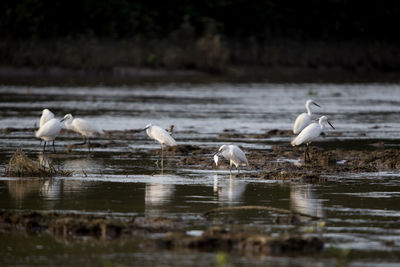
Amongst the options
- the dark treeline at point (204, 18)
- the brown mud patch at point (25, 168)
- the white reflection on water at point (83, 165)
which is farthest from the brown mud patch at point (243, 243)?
the dark treeline at point (204, 18)

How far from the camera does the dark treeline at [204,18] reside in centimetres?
6341

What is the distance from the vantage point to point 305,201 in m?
13.1

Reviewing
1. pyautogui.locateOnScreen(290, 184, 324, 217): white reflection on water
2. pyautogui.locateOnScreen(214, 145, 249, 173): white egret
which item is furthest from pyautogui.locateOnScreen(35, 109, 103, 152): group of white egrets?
pyautogui.locateOnScreen(290, 184, 324, 217): white reflection on water

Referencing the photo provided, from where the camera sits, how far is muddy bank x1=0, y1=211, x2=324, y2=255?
978 cm

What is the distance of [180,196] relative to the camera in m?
13.5

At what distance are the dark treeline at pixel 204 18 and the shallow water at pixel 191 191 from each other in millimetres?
31568

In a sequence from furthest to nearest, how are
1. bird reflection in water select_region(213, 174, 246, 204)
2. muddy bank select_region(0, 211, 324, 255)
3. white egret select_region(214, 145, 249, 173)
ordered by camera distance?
white egret select_region(214, 145, 249, 173), bird reflection in water select_region(213, 174, 246, 204), muddy bank select_region(0, 211, 324, 255)

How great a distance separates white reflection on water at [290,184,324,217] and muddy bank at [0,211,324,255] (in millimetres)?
1643

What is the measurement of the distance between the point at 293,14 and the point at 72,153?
55.0 metres

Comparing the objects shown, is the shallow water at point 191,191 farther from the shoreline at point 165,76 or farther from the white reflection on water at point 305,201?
the shoreline at point 165,76

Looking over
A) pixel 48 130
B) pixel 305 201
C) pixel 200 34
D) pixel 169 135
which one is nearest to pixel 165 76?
pixel 200 34

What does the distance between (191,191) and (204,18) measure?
54.6 m

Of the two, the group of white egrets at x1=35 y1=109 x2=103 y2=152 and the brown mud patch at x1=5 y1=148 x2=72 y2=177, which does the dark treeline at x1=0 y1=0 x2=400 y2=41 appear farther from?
the brown mud patch at x1=5 y1=148 x2=72 y2=177

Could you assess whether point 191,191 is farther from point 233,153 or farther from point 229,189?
point 233,153
